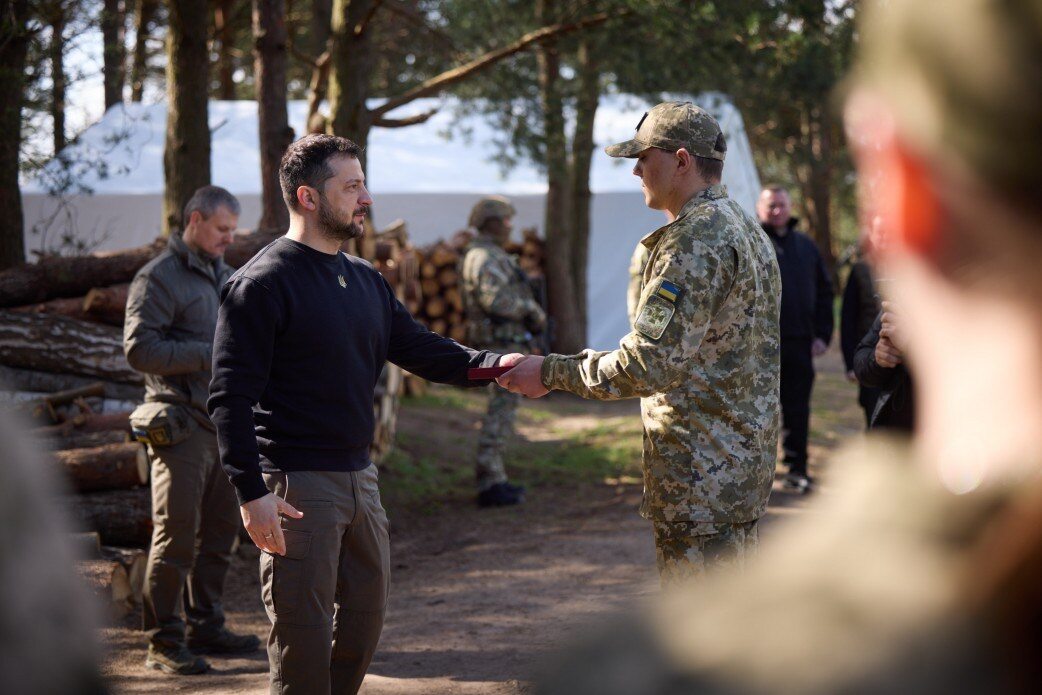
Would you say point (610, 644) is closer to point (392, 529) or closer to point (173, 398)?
→ point (173, 398)

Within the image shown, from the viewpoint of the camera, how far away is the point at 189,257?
219 inches

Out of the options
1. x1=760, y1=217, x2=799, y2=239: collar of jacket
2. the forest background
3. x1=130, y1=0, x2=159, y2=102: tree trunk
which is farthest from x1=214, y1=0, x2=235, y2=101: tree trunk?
x1=760, y1=217, x2=799, y2=239: collar of jacket

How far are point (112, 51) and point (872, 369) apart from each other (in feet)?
28.7

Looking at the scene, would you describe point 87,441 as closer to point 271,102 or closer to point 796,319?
point 271,102

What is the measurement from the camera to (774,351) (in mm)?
3861

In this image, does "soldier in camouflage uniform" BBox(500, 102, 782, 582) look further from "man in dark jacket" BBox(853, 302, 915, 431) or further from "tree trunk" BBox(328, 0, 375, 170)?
"tree trunk" BBox(328, 0, 375, 170)

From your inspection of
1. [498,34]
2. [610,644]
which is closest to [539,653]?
[610,644]

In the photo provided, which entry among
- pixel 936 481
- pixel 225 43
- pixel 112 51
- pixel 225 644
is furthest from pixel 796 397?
pixel 225 43

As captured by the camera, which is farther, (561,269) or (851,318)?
(561,269)

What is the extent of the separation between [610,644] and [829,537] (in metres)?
0.19

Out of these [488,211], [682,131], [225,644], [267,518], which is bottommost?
[225,644]

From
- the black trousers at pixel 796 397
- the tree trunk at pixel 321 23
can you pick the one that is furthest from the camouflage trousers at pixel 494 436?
the tree trunk at pixel 321 23

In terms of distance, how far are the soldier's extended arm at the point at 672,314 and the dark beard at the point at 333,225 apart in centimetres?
105

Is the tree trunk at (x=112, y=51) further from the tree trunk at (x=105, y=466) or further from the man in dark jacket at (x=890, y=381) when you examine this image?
the man in dark jacket at (x=890, y=381)
